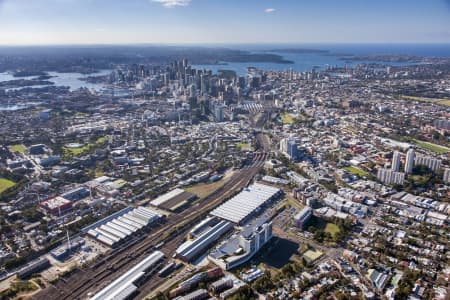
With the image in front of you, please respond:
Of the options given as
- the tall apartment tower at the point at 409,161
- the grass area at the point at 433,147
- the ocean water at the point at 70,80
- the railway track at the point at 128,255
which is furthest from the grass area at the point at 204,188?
the ocean water at the point at 70,80

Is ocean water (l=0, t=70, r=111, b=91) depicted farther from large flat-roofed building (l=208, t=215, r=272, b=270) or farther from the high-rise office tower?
large flat-roofed building (l=208, t=215, r=272, b=270)

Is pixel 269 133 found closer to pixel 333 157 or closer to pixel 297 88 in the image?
pixel 333 157

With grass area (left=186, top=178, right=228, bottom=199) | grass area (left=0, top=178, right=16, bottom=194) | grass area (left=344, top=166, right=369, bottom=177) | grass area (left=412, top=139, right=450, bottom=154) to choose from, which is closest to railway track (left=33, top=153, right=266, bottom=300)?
grass area (left=186, top=178, right=228, bottom=199)

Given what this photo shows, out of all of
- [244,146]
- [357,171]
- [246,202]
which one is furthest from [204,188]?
[357,171]

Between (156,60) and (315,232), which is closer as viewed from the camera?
(315,232)

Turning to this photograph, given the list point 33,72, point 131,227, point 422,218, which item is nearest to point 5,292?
point 131,227

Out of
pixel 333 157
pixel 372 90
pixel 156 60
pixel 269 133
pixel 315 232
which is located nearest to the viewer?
pixel 315 232
